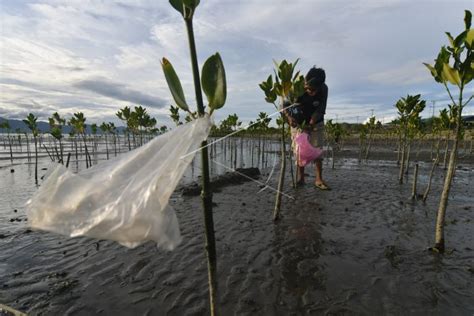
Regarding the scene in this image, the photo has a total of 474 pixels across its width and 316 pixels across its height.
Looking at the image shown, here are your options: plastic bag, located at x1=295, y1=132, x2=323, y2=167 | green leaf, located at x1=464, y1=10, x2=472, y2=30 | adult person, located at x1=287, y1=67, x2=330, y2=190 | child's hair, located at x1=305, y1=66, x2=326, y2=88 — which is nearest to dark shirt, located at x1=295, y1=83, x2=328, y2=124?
adult person, located at x1=287, y1=67, x2=330, y2=190

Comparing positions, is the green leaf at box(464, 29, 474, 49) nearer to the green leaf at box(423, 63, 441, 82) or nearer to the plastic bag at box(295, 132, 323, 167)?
the green leaf at box(423, 63, 441, 82)

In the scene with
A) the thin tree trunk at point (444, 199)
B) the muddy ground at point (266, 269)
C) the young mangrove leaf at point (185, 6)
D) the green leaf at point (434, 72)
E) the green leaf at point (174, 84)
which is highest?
the green leaf at point (434, 72)

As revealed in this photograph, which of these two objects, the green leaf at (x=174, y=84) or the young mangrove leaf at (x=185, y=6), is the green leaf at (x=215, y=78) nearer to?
the green leaf at (x=174, y=84)

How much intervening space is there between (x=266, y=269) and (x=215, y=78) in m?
3.04

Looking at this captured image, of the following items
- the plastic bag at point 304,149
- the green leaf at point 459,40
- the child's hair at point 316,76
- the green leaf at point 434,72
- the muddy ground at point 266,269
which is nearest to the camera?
the muddy ground at point 266,269

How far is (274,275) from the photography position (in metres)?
3.61

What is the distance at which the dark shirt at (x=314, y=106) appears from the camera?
305 inches

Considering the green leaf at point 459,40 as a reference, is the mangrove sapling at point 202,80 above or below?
below

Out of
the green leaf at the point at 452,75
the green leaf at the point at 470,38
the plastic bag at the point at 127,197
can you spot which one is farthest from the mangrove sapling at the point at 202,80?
the green leaf at the point at 470,38

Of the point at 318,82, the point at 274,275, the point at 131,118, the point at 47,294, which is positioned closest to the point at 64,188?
the point at 47,294

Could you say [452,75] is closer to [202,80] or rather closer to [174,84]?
[202,80]

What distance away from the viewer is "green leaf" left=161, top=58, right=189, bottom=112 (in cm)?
159

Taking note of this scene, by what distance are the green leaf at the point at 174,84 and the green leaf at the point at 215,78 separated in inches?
5.9

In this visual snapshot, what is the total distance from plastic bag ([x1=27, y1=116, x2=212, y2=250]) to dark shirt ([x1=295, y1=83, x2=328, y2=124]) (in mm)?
6412
